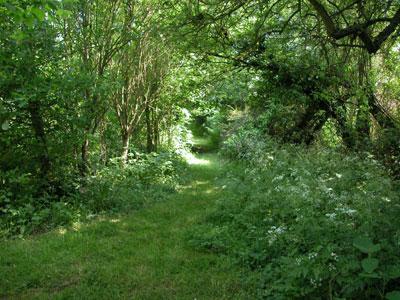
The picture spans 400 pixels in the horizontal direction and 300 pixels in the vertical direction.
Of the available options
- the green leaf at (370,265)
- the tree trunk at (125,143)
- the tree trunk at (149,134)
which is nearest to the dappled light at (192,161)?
the tree trunk at (149,134)

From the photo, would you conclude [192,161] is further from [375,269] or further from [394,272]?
[394,272]

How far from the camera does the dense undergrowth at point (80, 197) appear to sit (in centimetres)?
723

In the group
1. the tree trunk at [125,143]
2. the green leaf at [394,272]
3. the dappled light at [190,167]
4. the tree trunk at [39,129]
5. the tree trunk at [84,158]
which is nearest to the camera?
the green leaf at [394,272]

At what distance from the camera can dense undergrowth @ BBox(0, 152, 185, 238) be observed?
723 cm

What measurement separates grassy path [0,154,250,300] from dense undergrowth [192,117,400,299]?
0.44m

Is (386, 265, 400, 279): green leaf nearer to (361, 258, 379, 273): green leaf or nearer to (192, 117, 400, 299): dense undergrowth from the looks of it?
(192, 117, 400, 299): dense undergrowth

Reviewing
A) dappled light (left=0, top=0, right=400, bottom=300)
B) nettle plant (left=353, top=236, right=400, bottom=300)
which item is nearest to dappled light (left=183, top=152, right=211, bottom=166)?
dappled light (left=0, top=0, right=400, bottom=300)

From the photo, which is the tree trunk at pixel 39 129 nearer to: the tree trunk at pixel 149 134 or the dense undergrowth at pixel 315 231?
the dense undergrowth at pixel 315 231

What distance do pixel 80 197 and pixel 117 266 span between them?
11.2 ft

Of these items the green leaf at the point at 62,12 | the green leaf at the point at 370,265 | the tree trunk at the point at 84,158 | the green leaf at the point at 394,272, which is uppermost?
the green leaf at the point at 62,12

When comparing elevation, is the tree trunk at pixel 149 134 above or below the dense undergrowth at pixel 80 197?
above

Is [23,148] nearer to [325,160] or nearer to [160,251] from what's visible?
[160,251]

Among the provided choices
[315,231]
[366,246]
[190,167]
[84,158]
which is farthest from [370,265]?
[190,167]

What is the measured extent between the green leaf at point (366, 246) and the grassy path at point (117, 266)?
5.14ft
